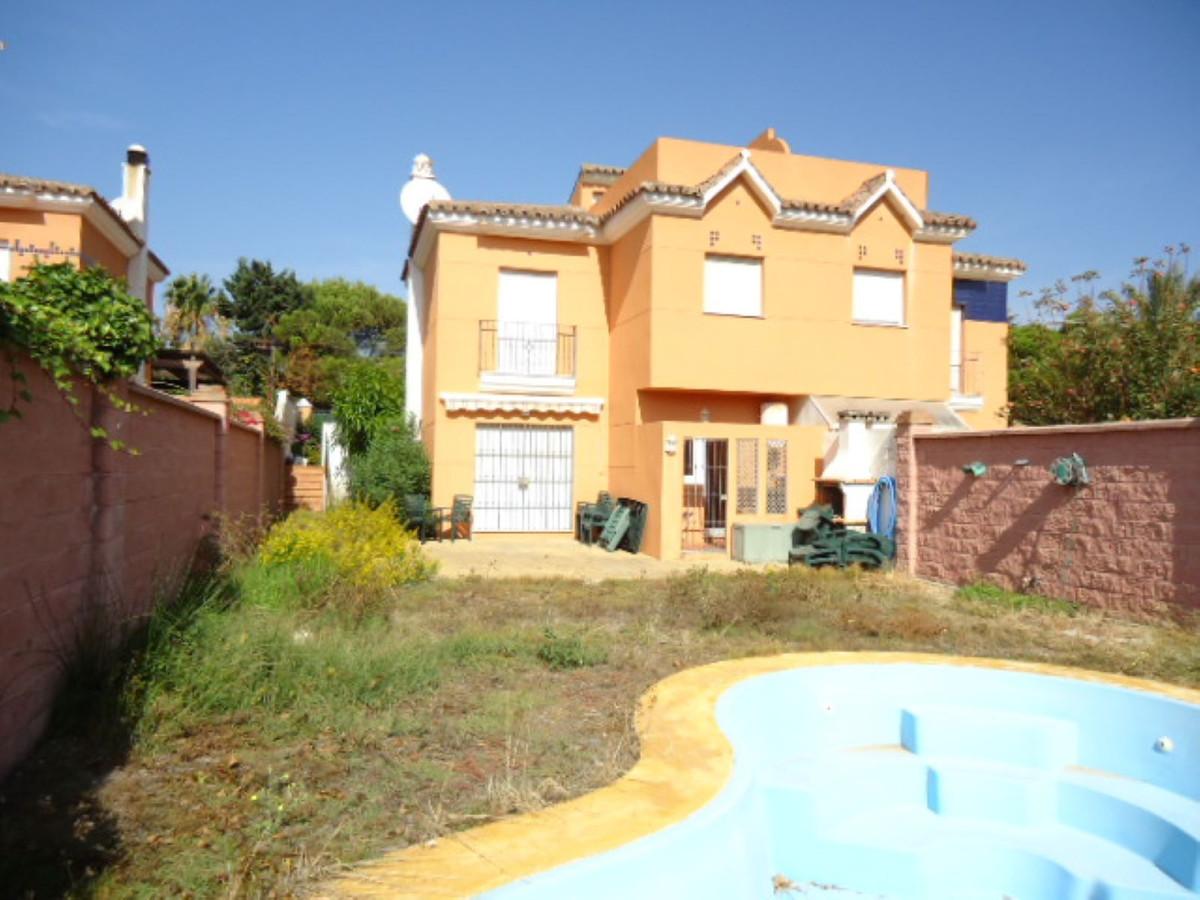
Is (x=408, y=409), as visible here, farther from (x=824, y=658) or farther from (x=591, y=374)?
(x=824, y=658)

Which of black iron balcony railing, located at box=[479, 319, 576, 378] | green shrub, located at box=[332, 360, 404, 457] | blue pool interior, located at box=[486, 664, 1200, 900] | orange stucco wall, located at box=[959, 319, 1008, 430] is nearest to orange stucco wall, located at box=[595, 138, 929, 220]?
black iron balcony railing, located at box=[479, 319, 576, 378]

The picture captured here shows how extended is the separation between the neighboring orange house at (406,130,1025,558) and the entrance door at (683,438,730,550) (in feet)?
0.17

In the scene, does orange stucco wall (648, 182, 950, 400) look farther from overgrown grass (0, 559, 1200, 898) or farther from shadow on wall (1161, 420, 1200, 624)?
shadow on wall (1161, 420, 1200, 624)

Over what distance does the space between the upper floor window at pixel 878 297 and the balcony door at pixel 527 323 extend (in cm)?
786

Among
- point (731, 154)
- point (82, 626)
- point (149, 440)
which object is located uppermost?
point (731, 154)

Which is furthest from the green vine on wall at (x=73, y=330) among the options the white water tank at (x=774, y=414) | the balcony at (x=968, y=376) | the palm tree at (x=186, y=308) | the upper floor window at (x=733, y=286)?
the palm tree at (x=186, y=308)

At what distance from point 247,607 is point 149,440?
1.83 m

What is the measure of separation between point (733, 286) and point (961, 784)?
47.8 feet

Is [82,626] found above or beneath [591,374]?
beneath

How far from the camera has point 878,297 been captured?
20.6 meters

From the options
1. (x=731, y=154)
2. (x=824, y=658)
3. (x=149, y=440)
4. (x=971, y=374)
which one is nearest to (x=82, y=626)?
(x=149, y=440)

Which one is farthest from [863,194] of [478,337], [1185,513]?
[1185,513]

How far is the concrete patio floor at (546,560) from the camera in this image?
46.8ft

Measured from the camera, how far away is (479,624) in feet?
29.3
